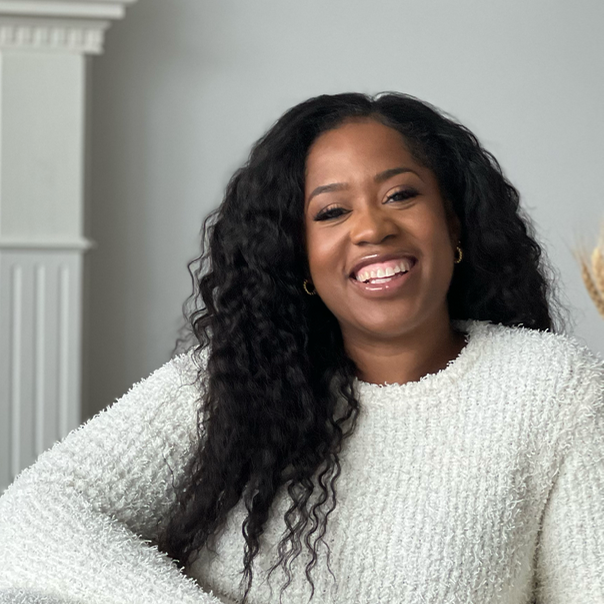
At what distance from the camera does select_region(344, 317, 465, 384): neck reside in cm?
132

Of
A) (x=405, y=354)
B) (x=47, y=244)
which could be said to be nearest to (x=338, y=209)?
(x=405, y=354)

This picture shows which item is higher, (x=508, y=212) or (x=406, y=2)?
(x=406, y=2)

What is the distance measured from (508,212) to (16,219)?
1657 mm

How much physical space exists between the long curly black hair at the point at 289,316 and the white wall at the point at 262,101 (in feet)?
4.72

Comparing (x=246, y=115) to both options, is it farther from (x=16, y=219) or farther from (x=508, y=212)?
(x=508, y=212)

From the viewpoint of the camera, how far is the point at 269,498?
1.26 meters

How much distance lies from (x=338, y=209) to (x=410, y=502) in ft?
1.38

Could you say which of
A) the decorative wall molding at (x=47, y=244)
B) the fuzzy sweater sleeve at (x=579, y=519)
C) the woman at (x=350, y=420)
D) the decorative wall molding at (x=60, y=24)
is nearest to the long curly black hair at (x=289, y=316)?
the woman at (x=350, y=420)

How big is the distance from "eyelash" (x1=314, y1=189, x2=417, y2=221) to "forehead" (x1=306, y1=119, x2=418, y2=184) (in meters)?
0.04

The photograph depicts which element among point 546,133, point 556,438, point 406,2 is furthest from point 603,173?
point 556,438

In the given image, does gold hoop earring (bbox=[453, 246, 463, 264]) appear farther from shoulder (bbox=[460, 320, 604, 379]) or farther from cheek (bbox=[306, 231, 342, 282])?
cheek (bbox=[306, 231, 342, 282])

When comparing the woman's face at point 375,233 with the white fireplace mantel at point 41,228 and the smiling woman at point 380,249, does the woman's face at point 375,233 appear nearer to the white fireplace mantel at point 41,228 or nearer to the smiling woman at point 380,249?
the smiling woman at point 380,249

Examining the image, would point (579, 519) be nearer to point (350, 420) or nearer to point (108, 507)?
point (350, 420)

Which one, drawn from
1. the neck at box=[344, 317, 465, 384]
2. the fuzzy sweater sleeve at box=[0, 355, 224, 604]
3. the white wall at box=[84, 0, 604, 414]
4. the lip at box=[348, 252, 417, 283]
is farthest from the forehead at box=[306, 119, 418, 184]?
the white wall at box=[84, 0, 604, 414]
